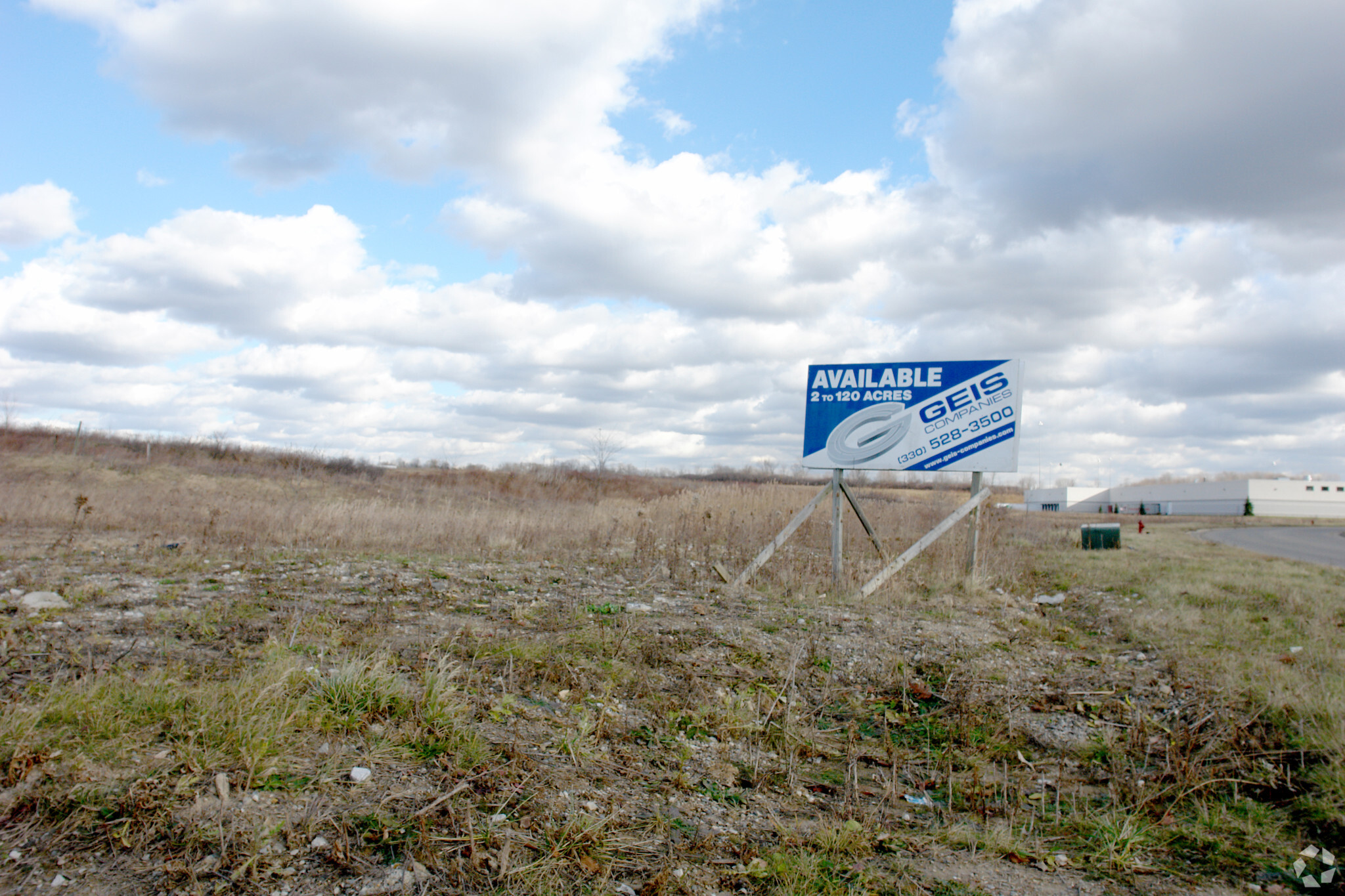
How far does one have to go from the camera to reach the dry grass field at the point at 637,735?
9.68ft

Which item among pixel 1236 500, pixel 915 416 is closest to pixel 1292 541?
pixel 915 416

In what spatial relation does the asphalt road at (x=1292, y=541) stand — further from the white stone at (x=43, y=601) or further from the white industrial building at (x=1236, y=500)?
the white industrial building at (x=1236, y=500)

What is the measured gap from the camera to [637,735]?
14.3 feet

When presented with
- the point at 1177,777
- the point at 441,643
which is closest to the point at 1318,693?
the point at 1177,777

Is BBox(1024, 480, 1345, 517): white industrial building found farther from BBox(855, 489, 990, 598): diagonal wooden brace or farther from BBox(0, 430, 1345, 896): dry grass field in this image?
BBox(0, 430, 1345, 896): dry grass field

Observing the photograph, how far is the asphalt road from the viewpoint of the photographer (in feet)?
62.5

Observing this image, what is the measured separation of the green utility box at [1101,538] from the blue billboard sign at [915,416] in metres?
9.85

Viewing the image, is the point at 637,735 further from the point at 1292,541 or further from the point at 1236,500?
the point at 1236,500

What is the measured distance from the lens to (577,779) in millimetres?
3658

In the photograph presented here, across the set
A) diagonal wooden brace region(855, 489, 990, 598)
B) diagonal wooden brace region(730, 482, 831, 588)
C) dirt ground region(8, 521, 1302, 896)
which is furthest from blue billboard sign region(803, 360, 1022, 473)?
dirt ground region(8, 521, 1302, 896)

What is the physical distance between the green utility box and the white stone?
60.8 ft

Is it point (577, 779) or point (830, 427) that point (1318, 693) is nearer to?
point (577, 779)

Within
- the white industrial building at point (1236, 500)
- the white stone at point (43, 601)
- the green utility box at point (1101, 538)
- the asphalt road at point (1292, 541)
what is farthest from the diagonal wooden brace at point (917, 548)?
the white industrial building at point (1236, 500)

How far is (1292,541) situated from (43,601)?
32634mm
